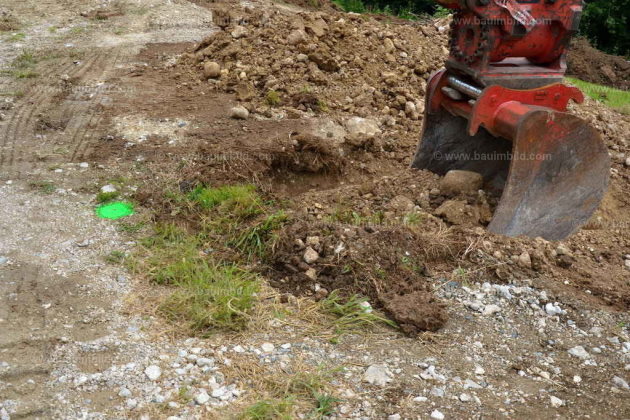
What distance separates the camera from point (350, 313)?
13.0 feet

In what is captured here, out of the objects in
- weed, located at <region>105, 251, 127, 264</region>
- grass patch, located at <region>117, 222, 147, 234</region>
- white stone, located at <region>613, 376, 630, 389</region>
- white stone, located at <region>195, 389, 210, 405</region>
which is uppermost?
white stone, located at <region>613, 376, 630, 389</region>

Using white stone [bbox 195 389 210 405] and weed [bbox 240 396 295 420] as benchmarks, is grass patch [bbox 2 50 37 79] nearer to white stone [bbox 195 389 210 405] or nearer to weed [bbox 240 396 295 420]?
white stone [bbox 195 389 210 405]

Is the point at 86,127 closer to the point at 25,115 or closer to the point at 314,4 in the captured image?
the point at 25,115

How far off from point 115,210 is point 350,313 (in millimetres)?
2286

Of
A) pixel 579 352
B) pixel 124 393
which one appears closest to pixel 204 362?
pixel 124 393

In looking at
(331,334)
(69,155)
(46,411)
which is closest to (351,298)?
(331,334)

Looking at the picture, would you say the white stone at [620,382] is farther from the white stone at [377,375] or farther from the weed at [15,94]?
the weed at [15,94]

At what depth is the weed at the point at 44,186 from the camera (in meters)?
5.39

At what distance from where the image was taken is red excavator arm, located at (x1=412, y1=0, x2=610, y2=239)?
14.6 feet

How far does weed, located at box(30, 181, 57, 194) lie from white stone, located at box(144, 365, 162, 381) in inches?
101

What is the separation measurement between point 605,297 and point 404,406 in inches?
70.2

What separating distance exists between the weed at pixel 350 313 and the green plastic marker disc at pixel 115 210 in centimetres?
197

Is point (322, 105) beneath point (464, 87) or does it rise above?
beneath

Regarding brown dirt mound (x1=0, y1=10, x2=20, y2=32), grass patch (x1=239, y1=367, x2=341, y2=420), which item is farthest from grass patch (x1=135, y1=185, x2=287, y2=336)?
brown dirt mound (x1=0, y1=10, x2=20, y2=32)
